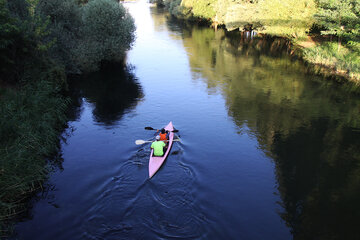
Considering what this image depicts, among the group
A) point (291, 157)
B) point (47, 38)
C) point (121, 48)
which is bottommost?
point (291, 157)

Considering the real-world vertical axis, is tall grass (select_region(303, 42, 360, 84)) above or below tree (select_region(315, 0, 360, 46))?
below

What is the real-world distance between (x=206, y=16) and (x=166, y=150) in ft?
171

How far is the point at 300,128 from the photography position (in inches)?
731

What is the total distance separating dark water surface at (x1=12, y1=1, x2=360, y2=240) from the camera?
1049 centimetres

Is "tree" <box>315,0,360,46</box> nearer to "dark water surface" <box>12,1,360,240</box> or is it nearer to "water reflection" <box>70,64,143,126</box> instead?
"dark water surface" <box>12,1,360,240</box>

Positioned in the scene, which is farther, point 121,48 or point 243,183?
point 121,48

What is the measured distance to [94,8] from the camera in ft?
96.3

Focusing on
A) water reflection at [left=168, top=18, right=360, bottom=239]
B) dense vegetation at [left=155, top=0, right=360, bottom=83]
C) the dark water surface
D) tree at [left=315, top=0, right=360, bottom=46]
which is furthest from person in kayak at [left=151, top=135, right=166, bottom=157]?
tree at [left=315, top=0, right=360, bottom=46]

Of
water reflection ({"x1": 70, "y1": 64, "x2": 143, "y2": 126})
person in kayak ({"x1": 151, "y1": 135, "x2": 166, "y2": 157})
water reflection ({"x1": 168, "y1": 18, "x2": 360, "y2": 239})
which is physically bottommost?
water reflection ({"x1": 168, "y1": 18, "x2": 360, "y2": 239})

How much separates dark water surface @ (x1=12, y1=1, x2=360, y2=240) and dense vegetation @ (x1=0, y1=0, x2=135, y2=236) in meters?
0.98

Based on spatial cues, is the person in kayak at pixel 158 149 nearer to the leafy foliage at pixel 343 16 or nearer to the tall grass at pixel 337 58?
the tall grass at pixel 337 58

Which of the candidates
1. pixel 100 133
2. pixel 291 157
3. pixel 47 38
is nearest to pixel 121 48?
pixel 47 38

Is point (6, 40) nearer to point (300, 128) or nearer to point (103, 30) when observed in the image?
point (103, 30)

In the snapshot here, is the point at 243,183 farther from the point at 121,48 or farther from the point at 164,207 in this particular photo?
the point at 121,48
